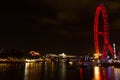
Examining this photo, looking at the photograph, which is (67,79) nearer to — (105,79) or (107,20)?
(105,79)

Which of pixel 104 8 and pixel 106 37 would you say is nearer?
pixel 104 8

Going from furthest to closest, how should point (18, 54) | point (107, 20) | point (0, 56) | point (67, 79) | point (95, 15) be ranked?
1. point (18, 54)
2. point (0, 56)
3. point (107, 20)
4. point (95, 15)
5. point (67, 79)

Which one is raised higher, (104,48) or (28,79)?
(104,48)

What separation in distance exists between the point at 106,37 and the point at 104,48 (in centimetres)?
280

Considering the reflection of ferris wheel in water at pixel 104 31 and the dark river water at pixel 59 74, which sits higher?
the reflection of ferris wheel in water at pixel 104 31

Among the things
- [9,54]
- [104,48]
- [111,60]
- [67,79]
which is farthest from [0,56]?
[67,79]

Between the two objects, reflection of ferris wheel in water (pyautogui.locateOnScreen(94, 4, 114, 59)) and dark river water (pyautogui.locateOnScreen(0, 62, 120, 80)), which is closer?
dark river water (pyautogui.locateOnScreen(0, 62, 120, 80))

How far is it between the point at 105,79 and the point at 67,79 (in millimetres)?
6220

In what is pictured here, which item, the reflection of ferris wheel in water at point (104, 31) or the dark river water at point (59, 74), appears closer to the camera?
the dark river water at point (59, 74)

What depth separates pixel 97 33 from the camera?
69250mm

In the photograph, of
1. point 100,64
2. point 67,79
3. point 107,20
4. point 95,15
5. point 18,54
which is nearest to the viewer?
point 67,79

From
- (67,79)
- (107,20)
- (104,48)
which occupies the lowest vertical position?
(67,79)

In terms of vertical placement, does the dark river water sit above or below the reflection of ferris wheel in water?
below

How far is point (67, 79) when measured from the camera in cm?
4238
